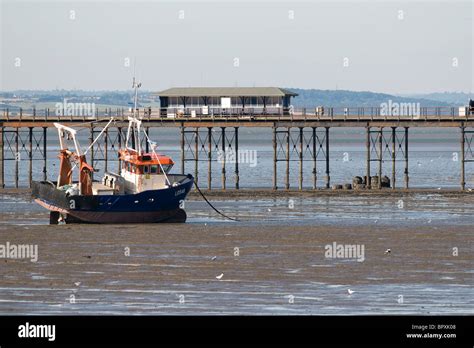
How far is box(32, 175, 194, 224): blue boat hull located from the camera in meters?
58.3

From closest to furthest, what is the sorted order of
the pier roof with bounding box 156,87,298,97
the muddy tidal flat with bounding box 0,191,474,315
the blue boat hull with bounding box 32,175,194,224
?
the muddy tidal flat with bounding box 0,191,474,315
the blue boat hull with bounding box 32,175,194,224
the pier roof with bounding box 156,87,298,97

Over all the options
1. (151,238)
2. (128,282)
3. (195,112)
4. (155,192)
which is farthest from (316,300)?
(195,112)

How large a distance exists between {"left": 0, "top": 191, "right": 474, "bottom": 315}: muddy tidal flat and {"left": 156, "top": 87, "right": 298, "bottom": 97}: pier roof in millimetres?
27432

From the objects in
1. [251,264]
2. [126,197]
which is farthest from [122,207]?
[251,264]

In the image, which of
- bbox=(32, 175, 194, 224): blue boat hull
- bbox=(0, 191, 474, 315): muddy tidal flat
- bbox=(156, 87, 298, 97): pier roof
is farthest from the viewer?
bbox=(156, 87, 298, 97): pier roof

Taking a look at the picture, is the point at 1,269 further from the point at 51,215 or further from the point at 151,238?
the point at 51,215

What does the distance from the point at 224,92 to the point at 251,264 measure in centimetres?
5095

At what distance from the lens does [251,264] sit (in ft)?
142

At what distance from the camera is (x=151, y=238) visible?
52.1 m

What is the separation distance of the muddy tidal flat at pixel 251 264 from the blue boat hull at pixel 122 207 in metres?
0.98

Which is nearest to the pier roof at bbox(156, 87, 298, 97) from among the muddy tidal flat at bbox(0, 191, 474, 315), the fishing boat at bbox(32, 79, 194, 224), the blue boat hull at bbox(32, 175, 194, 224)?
the muddy tidal flat at bbox(0, 191, 474, 315)

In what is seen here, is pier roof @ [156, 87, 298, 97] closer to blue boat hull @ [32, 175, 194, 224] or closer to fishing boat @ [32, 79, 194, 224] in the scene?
fishing boat @ [32, 79, 194, 224]

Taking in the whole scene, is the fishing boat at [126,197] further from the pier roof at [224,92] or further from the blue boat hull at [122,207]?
the pier roof at [224,92]
